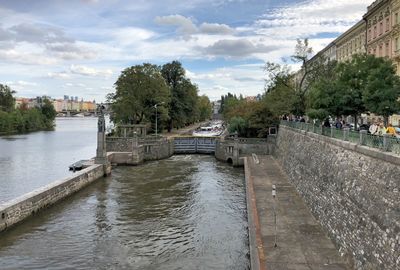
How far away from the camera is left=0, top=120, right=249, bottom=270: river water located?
15.9 m

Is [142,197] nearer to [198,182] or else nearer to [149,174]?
[198,182]

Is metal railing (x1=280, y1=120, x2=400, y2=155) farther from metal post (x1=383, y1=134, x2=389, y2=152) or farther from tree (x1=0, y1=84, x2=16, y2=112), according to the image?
tree (x1=0, y1=84, x2=16, y2=112)

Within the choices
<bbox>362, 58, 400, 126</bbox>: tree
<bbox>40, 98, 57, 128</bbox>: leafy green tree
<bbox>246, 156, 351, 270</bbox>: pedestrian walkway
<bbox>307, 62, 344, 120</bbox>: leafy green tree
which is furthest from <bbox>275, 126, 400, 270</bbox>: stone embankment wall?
<bbox>40, 98, 57, 128</bbox>: leafy green tree

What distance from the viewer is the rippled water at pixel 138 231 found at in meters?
15.9

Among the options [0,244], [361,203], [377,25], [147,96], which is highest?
[377,25]

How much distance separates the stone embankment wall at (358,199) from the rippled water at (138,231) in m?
3.77

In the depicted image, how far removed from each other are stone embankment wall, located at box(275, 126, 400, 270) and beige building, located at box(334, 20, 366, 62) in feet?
122

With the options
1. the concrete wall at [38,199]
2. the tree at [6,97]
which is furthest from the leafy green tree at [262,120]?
the tree at [6,97]

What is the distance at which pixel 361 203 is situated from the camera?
1273 cm

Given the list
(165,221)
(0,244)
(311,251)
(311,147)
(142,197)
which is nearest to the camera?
(311,251)

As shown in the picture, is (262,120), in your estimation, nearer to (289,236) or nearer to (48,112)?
(289,236)

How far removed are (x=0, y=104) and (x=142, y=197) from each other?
107939 millimetres

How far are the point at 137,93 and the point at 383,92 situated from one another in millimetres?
46692

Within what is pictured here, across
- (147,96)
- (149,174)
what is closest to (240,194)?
(149,174)
